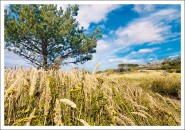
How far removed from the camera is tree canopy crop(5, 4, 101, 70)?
7.54 meters

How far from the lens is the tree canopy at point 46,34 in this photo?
7536mm

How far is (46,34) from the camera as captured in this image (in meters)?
7.82

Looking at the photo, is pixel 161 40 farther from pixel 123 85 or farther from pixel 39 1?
pixel 39 1

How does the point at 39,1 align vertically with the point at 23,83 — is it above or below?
above

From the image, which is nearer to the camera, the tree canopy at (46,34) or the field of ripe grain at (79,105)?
the field of ripe grain at (79,105)

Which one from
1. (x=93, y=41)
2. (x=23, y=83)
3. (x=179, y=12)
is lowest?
(x=23, y=83)

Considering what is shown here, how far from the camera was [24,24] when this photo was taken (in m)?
7.41

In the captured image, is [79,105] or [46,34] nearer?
[79,105]

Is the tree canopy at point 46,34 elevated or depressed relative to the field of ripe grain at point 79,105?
elevated

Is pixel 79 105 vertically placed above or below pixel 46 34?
below

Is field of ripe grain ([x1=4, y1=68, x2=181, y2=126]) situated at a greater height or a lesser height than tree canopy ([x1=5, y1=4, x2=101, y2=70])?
lesser

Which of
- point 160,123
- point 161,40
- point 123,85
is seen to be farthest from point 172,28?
point 160,123

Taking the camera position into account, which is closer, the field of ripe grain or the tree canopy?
the field of ripe grain

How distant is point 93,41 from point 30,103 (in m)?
7.11
